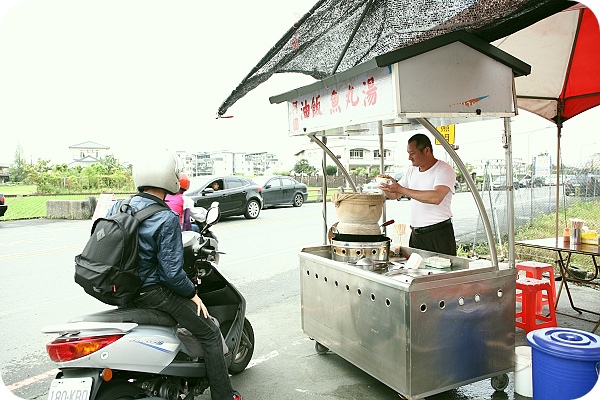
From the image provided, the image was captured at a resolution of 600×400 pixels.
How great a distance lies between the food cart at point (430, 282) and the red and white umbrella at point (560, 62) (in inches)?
105

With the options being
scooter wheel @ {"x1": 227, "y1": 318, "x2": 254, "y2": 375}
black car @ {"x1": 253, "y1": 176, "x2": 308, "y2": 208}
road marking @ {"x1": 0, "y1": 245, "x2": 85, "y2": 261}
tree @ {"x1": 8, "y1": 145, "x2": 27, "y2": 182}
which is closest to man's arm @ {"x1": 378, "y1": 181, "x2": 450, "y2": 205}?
scooter wheel @ {"x1": 227, "y1": 318, "x2": 254, "y2": 375}

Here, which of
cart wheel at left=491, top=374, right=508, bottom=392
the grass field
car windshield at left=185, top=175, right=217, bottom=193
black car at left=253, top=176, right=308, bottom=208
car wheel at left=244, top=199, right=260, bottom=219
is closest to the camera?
cart wheel at left=491, top=374, right=508, bottom=392

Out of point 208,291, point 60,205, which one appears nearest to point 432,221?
point 208,291

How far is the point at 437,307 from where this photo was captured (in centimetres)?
303

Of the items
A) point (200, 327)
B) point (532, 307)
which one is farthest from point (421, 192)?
point (200, 327)

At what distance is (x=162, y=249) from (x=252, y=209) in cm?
1255

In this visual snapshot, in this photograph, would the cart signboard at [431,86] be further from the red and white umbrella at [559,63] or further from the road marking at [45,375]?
the red and white umbrella at [559,63]

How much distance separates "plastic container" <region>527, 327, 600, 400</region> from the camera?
2717 mm

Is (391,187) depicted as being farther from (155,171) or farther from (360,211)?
(155,171)

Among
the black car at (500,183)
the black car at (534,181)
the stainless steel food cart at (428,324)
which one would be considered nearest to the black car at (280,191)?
the black car at (500,183)

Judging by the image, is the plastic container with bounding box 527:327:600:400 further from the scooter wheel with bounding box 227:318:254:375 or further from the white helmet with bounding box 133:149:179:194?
the white helmet with bounding box 133:149:179:194

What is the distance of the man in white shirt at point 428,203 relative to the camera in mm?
4043

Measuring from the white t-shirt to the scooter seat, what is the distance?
2.52 m

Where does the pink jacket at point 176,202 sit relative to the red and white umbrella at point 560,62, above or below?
below
